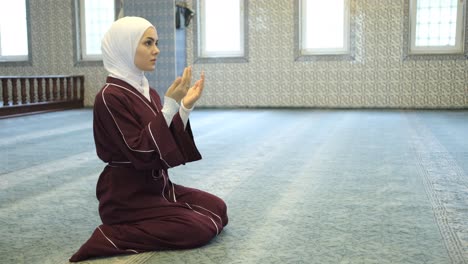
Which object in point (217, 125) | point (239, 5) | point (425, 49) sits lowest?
point (217, 125)

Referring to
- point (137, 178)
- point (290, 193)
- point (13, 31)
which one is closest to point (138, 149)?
point (137, 178)

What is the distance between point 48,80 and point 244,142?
5.21 metres

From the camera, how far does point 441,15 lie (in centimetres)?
893

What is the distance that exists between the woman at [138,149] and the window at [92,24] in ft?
28.4

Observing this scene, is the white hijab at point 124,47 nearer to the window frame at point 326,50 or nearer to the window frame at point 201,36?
the window frame at point 326,50

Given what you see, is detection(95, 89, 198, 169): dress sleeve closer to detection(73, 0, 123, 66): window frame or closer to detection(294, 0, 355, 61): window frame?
detection(294, 0, 355, 61): window frame

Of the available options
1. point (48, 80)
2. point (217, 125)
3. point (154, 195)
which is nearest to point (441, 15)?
point (217, 125)

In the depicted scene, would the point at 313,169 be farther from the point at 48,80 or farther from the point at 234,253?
the point at 48,80

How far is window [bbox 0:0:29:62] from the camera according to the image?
11.0 metres

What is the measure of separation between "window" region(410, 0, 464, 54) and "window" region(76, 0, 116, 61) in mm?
5438

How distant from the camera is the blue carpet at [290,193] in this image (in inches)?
86.8

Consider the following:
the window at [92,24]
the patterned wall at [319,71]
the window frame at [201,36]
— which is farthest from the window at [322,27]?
the window at [92,24]

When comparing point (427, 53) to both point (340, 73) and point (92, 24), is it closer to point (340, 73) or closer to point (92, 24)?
point (340, 73)

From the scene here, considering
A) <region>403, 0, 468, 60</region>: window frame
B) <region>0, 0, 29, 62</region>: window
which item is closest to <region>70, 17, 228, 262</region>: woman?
<region>403, 0, 468, 60</region>: window frame
